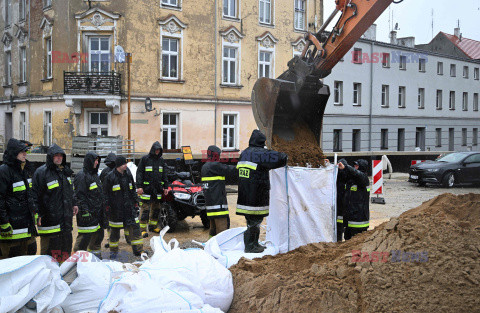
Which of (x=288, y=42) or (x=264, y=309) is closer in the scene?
(x=264, y=309)

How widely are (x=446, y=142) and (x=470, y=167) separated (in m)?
19.4

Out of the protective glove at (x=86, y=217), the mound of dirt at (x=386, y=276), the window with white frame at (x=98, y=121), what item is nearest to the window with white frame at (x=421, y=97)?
the window with white frame at (x=98, y=121)

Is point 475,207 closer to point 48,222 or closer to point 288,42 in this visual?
point 48,222

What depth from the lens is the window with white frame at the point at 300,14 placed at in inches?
1005

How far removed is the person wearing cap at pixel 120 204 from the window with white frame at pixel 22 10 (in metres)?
19.4

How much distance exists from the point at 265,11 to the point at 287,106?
1738 cm

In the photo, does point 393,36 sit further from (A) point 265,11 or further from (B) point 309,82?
(B) point 309,82

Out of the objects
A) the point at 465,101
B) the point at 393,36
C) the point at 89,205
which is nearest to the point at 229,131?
the point at 89,205

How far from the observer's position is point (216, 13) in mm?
22641

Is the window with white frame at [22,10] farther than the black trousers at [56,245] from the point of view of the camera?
Yes

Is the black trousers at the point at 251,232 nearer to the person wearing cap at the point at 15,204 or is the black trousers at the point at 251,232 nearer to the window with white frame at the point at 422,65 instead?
the person wearing cap at the point at 15,204

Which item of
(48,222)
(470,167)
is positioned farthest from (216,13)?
(48,222)

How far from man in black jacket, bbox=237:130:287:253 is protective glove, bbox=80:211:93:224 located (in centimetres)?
219

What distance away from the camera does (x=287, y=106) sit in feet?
27.2
